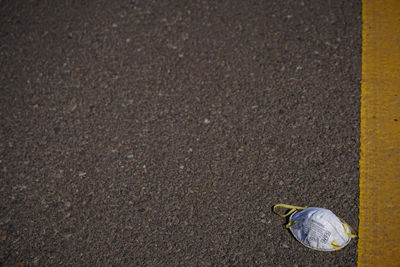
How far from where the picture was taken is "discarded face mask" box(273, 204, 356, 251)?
177cm

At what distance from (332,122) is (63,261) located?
1799 mm

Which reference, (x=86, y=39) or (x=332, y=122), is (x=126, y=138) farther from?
(x=332, y=122)

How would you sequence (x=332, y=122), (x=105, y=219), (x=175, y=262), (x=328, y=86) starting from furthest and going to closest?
1. (x=328, y=86)
2. (x=332, y=122)
3. (x=105, y=219)
4. (x=175, y=262)

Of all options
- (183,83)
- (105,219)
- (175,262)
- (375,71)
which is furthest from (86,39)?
(375,71)

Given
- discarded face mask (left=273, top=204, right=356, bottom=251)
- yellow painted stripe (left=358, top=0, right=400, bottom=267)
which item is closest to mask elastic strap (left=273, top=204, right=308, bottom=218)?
discarded face mask (left=273, top=204, right=356, bottom=251)

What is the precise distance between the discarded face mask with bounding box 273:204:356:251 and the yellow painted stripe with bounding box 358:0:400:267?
98 mm

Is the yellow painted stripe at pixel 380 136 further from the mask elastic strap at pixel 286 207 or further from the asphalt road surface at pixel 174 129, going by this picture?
the mask elastic strap at pixel 286 207

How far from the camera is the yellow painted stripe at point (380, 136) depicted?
1.76 meters

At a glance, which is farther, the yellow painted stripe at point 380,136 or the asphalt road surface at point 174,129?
the asphalt road surface at point 174,129

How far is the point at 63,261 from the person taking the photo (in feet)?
6.00

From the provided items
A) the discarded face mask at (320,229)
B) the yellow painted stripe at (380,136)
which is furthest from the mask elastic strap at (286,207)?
the yellow painted stripe at (380,136)

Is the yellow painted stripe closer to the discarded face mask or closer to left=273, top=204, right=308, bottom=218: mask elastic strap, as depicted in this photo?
the discarded face mask

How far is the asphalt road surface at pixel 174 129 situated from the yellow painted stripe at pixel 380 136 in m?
0.06

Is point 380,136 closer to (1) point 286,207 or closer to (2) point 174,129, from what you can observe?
(1) point 286,207
